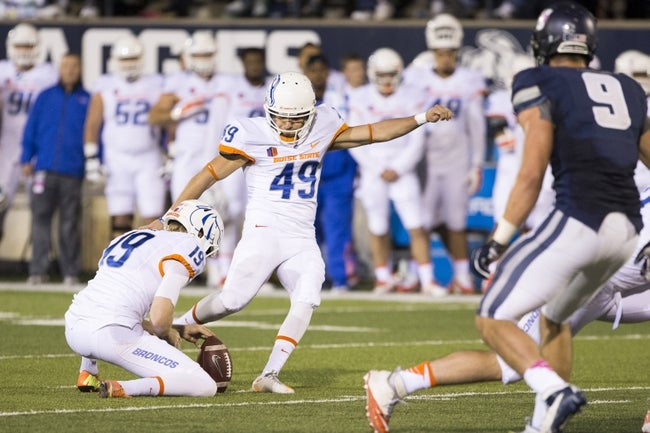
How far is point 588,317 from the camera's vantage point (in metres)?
6.89

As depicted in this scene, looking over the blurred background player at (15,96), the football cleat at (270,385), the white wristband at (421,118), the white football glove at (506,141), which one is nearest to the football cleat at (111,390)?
the football cleat at (270,385)

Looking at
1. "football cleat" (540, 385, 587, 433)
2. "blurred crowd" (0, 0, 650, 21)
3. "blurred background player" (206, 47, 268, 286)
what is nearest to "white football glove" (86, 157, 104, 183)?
"blurred background player" (206, 47, 268, 286)

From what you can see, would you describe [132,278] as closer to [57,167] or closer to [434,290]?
[434,290]

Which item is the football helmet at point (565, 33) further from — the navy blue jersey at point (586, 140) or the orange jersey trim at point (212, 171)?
the orange jersey trim at point (212, 171)

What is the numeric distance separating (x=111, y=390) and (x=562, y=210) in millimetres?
2448

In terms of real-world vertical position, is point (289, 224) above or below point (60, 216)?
above

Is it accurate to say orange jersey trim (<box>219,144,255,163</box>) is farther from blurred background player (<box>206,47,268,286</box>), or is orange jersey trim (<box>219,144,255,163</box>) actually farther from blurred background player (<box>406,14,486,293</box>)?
blurred background player (<box>406,14,486,293</box>)

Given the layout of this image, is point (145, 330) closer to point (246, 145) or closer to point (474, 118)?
point (246, 145)

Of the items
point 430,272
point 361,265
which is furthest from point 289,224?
point 361,265

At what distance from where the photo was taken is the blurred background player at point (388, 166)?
1364cm

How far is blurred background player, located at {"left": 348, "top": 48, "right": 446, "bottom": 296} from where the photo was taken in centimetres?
1364

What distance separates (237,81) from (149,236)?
6.92m

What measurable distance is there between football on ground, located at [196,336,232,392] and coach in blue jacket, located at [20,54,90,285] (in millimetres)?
6995

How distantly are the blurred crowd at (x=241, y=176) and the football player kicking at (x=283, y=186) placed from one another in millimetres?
5563
